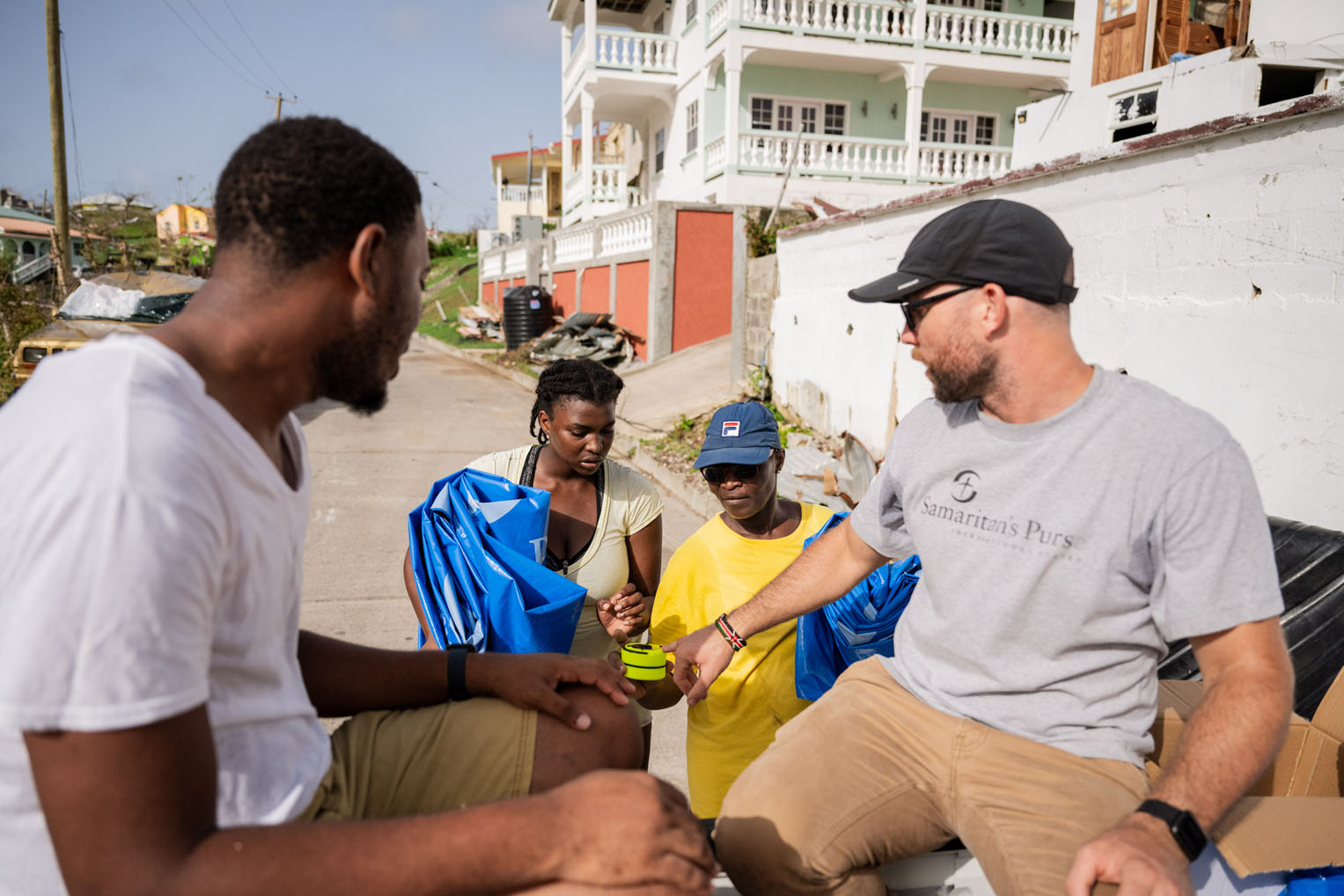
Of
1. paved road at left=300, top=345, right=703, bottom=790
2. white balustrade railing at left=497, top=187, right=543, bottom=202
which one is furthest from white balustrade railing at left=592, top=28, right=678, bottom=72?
white balustrade railing at left=497, top=187, right=543, bottom=202

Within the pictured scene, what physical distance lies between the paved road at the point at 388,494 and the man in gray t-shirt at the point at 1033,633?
1951mm

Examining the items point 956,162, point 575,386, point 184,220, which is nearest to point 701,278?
point 956,162

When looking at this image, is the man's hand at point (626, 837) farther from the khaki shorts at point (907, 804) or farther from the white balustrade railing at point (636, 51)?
the white balustrade railing at point (636, 51)

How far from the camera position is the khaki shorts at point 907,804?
1.63 m

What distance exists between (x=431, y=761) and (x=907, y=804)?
98 cm

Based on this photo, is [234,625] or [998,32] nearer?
[234,625]

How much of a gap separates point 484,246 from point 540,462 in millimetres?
36204

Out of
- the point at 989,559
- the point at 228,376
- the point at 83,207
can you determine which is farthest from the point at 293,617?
the point at 83,207

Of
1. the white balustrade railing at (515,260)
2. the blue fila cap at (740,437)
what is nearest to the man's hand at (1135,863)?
the blue fila cap at (740,437)

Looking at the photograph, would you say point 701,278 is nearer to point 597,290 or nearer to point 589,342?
point 589,342

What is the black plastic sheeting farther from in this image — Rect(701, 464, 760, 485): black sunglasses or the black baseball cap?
the black baseball cap

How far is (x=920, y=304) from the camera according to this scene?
77.3 inches

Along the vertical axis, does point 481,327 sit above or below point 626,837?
below

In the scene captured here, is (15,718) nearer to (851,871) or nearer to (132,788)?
(132,788)
